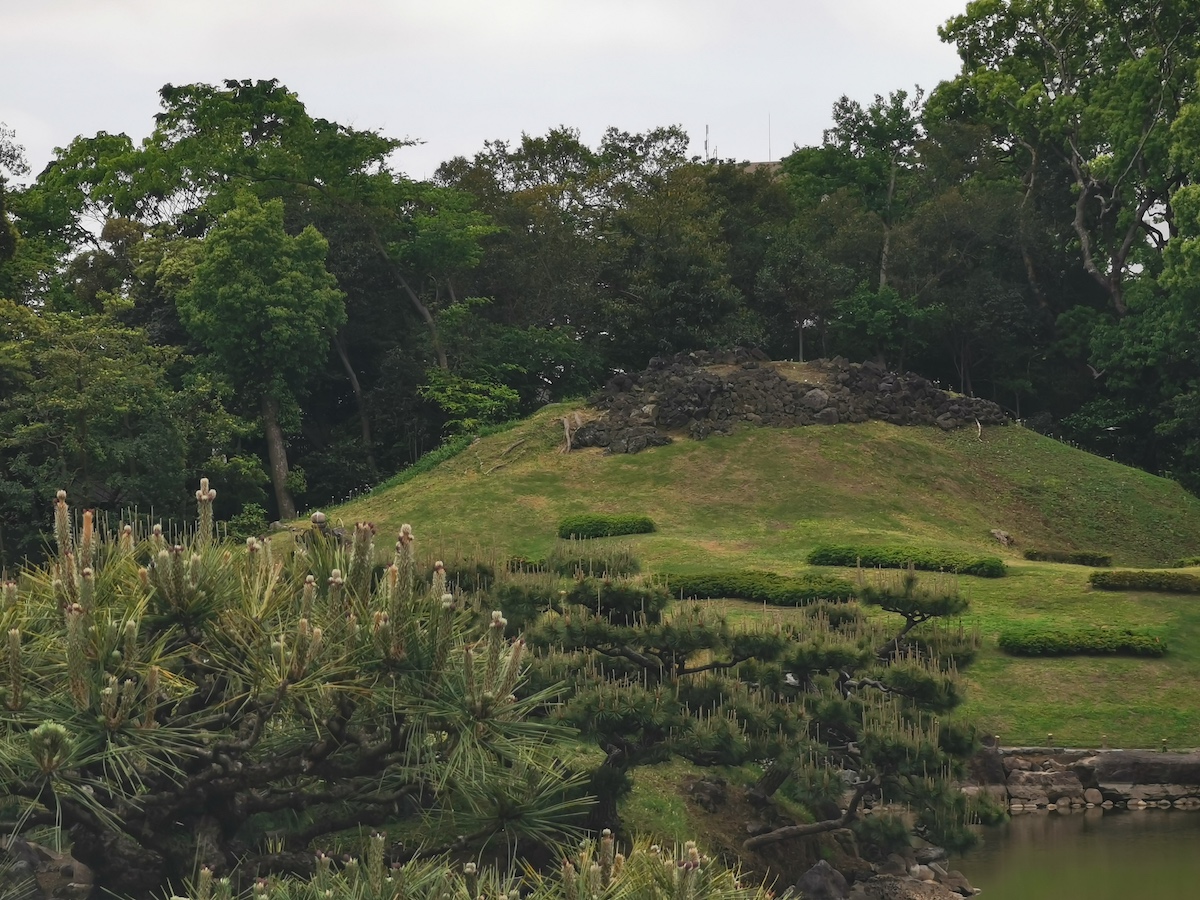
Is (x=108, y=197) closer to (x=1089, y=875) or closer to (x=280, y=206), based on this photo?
(x=280, y=206)

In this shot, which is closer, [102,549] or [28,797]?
[28,797]

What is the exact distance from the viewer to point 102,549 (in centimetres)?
1250

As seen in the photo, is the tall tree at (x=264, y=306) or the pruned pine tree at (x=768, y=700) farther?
the tall tree at (x=264, y=306)

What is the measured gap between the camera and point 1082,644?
27188mm

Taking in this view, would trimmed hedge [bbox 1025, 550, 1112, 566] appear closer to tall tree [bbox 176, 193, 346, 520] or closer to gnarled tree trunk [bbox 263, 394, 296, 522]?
tall tree [bbox 176, 193, 346, 520]

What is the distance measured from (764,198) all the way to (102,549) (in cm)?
4701

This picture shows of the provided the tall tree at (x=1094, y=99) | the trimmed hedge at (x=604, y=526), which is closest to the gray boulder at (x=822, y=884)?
the trimmed hedge at (x=604, y=526)

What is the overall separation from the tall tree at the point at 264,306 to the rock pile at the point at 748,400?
356 inches

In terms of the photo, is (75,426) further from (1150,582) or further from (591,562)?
(1150,582)

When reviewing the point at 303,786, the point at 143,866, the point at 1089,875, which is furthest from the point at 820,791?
the point at 143,866

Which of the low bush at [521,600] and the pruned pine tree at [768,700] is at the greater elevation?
the low bush at [521,600]

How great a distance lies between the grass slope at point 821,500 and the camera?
116 feet

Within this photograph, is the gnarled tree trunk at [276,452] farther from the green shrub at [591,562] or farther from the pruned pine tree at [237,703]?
the pruned pine tree at [237,703]

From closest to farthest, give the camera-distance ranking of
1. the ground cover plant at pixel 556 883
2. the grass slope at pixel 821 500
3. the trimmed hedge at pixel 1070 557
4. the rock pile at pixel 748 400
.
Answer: the ground cover plant at pixel 556 883 → the grass slope at pixel 821 500 → the trimmed hedge at pixel 1070 557 → the rock pile at pixel 748 400
